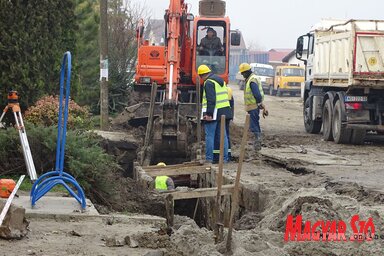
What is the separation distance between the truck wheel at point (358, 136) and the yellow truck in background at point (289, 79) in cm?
3462

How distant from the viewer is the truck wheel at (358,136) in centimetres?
2067

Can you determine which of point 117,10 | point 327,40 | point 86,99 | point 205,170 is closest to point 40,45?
point 205,170

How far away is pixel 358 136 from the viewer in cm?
2080

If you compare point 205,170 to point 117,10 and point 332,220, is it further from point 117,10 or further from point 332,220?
point 117,10

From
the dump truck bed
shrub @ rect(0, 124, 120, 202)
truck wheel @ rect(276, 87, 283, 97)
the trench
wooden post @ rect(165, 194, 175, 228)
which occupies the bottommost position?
truck wheel @ rect(276, 87, 283, 97)

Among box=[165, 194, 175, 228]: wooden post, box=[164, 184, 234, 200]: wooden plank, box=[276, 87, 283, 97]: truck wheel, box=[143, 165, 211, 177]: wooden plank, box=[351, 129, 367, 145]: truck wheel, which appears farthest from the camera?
box=[276, 87, 283, 97]: truck wheel

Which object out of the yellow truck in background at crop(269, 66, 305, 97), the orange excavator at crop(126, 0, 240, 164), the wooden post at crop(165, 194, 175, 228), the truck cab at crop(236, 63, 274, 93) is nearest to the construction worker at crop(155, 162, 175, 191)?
the wooden post at crop(165, 194, 175, 228)

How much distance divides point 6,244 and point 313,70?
59.6 feet

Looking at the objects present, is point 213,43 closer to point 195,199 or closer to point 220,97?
point 220,97

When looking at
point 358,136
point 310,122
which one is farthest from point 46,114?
point 310,122

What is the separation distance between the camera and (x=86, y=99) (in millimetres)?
26891

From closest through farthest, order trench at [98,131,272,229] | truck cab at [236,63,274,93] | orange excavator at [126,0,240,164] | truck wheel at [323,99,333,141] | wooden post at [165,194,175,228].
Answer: wooden post at [165,194,175,228], trench at [98,131,272,229], orange excavator at [126,0,240,164], truck wheel at [323,99,333,141], truck cab at [236,63,274,93]

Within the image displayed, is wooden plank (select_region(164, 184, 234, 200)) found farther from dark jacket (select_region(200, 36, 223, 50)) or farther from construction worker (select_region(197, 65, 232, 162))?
dark jacket (select_region(200, 36, 223, 50))

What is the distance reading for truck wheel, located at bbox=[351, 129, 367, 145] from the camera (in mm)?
20670
